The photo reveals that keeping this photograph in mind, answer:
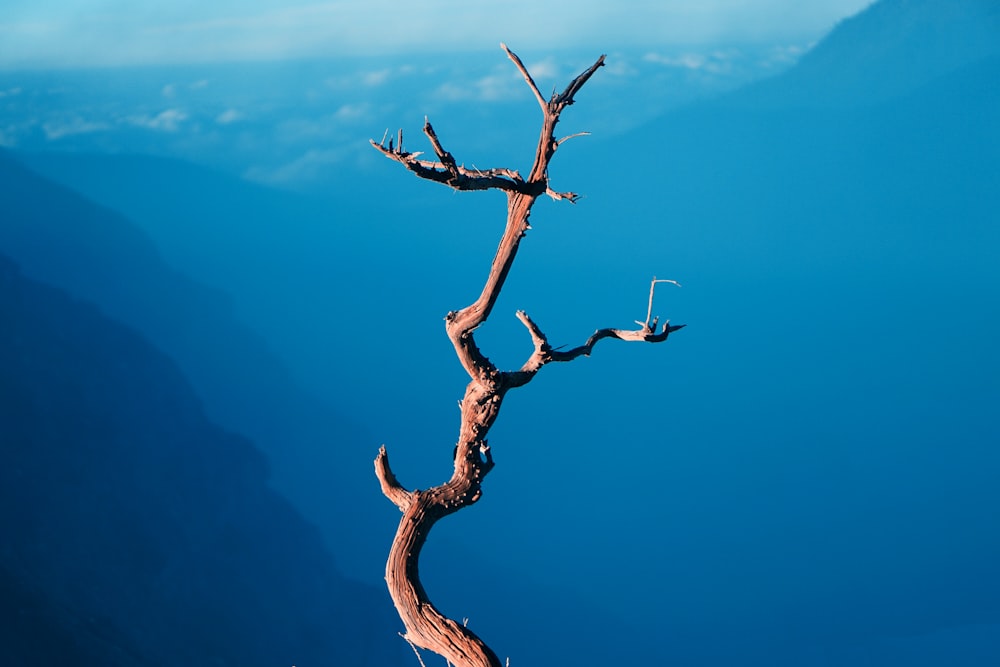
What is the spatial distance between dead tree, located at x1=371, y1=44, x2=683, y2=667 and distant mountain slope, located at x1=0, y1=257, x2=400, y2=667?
21.2m

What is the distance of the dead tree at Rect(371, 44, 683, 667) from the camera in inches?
135

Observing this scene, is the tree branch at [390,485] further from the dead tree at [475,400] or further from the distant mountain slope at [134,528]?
the distant mountain slope at [134,528]

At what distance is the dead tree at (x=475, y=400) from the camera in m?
3.42

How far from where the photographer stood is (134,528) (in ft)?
110

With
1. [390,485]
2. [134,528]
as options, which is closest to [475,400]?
[390,485]

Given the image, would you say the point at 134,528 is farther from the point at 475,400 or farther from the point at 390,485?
the point at 475,400

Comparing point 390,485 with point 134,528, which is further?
point 134,528

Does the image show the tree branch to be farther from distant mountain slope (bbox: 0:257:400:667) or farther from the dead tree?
distant mountain slope (bbox: 0:257:400:667)

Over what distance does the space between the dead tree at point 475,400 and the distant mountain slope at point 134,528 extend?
21225 mm

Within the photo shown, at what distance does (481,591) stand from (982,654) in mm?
30050

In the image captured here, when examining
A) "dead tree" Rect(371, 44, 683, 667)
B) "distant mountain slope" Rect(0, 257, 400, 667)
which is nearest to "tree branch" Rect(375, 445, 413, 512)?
"dead tree" Rect(371, 44, 683, 667)

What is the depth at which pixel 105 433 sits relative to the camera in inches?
1416

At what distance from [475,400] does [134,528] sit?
3330 cm

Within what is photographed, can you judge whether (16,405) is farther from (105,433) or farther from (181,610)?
(181,610)
